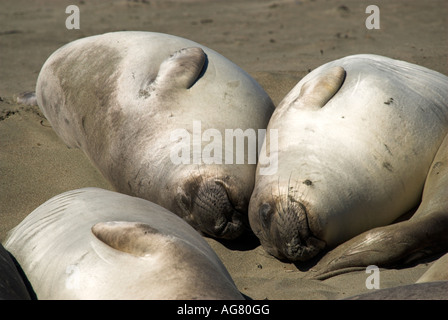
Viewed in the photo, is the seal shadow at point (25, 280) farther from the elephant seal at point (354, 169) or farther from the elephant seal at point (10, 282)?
the elephant seal at point (354, 169)

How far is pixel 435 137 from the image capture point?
4.05 m

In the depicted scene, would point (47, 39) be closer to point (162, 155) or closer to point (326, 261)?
point (162, 155)

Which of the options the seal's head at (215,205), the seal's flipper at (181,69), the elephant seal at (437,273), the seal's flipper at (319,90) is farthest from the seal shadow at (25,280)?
the seal's flipper at (319,90)

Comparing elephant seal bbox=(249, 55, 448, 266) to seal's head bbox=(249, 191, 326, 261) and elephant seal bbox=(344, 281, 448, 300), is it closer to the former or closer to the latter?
seal's head bbox=(249, 191, 326, 261)

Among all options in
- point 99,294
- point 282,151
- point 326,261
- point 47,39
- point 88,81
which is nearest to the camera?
point 99,294

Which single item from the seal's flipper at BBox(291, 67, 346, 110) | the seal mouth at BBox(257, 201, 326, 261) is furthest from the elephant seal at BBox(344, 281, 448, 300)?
the seal's flipper at BBox(291, 67, 346, 110)

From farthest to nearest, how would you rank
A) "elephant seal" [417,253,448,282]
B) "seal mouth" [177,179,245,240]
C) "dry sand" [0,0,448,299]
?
"seal mouth" [177,179,245,240] → "dry sand" [0,0,448,299] → "elephant seal" [417,253,448,282]

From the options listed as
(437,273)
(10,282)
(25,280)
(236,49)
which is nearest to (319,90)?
(437,273)

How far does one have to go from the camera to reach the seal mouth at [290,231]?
→ 364cm

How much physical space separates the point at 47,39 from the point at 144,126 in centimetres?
534

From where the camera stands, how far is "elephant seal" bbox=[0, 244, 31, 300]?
2.54 metres

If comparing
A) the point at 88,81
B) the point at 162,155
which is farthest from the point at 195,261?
the point at 88,81

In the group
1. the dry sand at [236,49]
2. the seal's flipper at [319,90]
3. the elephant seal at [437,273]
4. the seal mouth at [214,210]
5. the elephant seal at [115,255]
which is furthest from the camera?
the seal's flipper at [319,90]

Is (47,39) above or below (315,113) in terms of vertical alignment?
below
